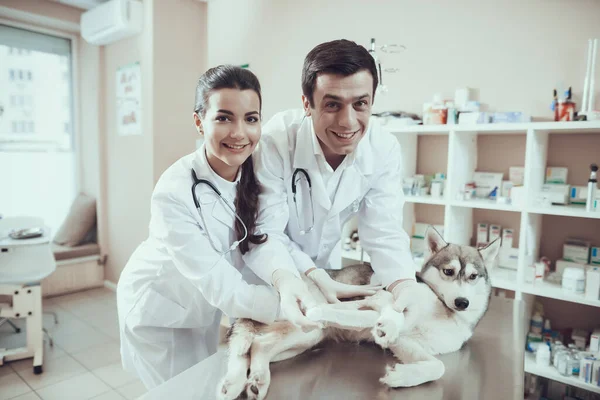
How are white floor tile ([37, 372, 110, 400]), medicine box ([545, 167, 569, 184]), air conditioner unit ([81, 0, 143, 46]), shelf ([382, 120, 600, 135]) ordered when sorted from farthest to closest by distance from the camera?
air conditioner unit ([81, 0, 143, 46]) < white floor tile ([37, 372, 110, 400]) < medicine box ([545, 167, 569, 184]) < shelf ([382, 120, 600, 135])

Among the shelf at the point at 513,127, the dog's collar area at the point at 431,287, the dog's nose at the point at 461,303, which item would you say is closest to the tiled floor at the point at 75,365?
the dog's collar area at the point at 431,287

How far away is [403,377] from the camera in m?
0.96

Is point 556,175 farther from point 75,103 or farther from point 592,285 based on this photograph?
point 75,103

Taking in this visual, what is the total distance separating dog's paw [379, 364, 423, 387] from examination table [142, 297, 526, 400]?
0.01 m

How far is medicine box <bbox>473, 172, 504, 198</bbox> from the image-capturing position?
2.46 m

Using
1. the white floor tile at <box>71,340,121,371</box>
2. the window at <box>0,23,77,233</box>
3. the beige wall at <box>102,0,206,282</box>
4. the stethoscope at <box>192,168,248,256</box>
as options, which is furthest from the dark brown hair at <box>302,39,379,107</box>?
the window at <box>0,23,77,233</box>

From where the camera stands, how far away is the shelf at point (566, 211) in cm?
195

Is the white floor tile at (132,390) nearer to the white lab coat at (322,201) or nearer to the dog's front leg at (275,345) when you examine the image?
the white lab coat at (322,201)

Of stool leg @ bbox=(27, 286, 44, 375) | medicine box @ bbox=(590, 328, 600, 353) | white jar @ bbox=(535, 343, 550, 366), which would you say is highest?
medicine box @ bbox=(590, 328, 600, 353)

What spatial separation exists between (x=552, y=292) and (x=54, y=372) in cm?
308

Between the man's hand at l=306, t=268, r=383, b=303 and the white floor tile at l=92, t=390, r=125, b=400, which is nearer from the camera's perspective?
the man's hand at l=306, t=268, r=383, b=303

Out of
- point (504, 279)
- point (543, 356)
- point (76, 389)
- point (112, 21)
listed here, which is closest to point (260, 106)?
point (504, 279)

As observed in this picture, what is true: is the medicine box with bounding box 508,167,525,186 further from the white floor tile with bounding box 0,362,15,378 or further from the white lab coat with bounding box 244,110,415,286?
the white floor tile with bounding box 0,362,15,378

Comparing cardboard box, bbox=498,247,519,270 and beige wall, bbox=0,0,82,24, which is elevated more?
beige wall, bbox=0,0,82,24
